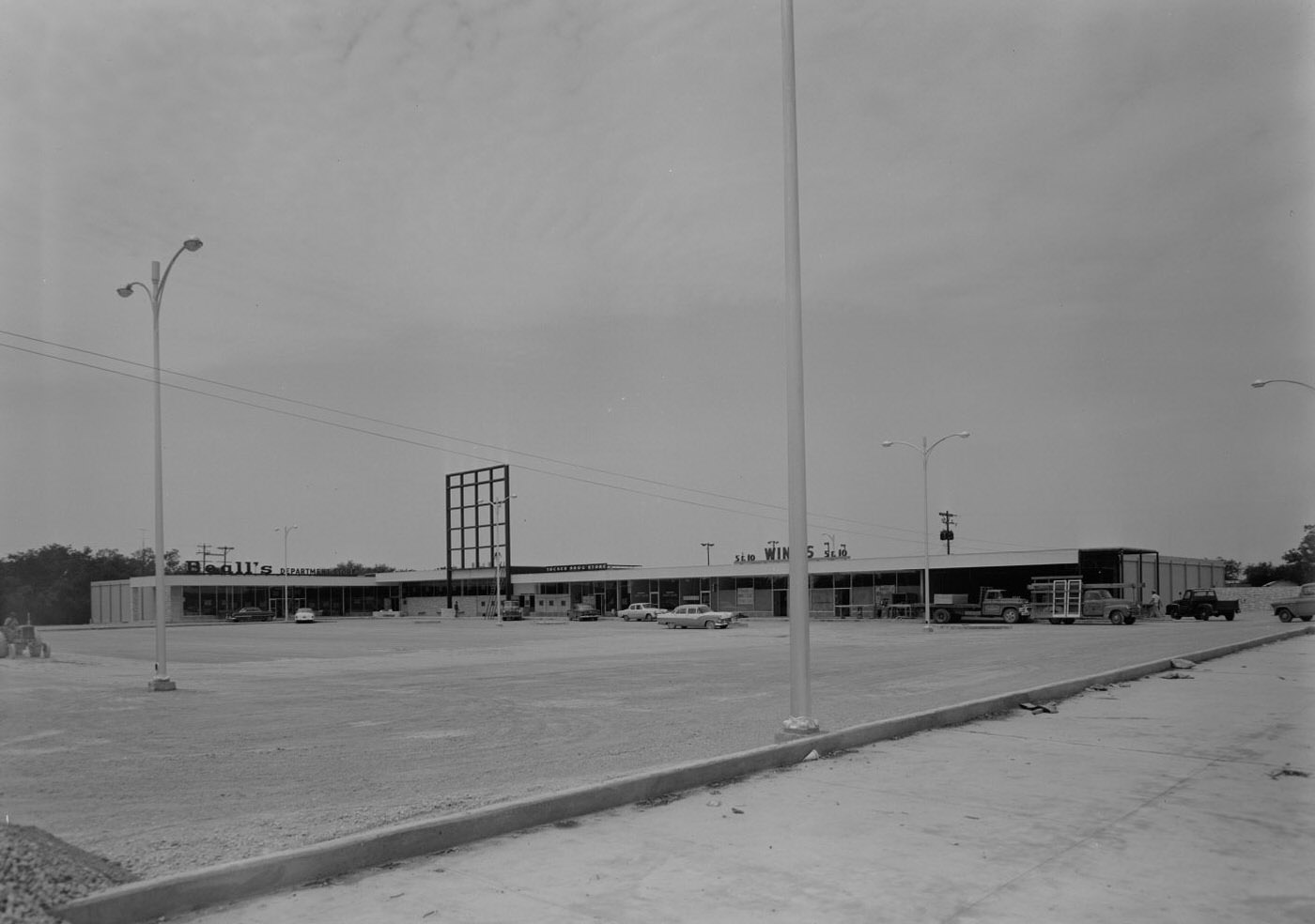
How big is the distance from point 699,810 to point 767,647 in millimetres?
27854

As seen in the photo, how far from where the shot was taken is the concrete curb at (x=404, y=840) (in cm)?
543

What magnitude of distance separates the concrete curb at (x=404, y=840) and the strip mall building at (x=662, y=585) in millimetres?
49630

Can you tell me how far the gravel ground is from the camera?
16.6ft

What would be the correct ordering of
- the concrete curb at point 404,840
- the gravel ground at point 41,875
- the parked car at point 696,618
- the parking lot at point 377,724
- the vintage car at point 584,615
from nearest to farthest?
the gravel ground at point 41,875, the concrete curb at point 404,840, the parking lot at point 377,724, the parked car at point 696,618, the vintage car at point 584,615

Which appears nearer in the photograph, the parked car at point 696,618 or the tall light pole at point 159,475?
the tall light pole at point 159,475

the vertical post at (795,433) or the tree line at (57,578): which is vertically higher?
the vertical post at (795,433)

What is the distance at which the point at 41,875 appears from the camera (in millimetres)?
5438

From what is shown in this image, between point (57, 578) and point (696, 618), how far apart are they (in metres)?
43.8

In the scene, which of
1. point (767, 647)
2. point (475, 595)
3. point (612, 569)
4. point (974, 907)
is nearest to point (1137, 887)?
point (974, 907)

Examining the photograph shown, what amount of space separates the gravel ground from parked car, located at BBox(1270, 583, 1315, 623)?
56193mm

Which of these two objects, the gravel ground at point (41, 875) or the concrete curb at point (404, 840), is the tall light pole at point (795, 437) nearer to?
the concrete curb at point (404, 840)

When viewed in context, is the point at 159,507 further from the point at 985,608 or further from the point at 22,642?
the point at 985,608

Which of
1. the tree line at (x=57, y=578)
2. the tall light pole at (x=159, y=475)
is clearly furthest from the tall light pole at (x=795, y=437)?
the tree line at (x=57, y=578)

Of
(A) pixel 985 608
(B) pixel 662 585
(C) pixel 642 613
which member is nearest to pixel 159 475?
(A) pixel 985 608
